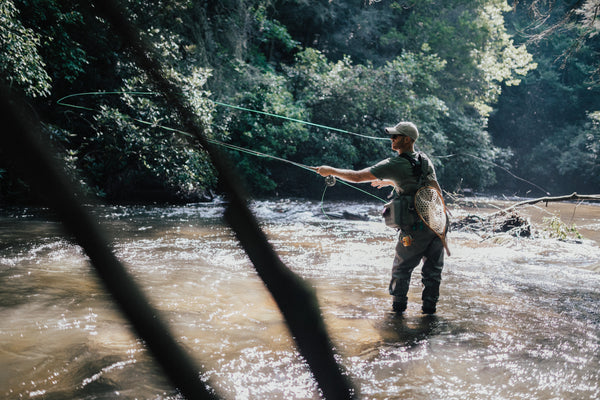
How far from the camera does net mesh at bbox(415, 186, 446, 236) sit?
13.4 ft

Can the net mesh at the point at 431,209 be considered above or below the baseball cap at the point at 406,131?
below

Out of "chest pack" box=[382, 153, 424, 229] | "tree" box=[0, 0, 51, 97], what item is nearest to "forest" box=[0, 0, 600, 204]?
"tree" box=[0, 0, 51, 97]

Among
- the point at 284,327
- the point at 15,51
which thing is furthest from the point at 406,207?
the point at 15,51

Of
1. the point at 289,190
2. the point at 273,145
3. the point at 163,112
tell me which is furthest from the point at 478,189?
the point at 163,112

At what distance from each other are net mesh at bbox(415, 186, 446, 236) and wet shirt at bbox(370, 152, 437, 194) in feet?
0.32

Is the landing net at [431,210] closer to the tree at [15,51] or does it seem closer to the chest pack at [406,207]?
the chest pack at [406,207]

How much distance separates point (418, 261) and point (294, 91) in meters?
14.9

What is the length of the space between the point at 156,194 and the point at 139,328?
988cm

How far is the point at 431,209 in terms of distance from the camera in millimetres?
4113

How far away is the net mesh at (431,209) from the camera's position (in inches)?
161

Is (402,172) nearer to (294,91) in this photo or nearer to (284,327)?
(284,327)

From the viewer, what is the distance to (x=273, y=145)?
15.8m

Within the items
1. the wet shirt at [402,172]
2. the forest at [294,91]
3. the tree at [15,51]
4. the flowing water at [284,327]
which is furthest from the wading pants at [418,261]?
the tree at [15,51]

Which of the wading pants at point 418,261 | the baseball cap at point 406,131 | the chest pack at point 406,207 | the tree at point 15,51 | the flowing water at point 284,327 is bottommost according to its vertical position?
the flowing water at point 284,327
